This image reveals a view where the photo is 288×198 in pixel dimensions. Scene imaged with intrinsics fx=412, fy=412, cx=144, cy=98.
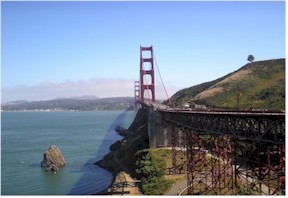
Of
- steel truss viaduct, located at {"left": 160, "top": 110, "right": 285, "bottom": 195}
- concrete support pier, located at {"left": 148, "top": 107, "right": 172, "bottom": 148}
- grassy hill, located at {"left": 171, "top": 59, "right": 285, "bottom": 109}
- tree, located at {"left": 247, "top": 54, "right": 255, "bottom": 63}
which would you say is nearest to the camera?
steel truss viaduct, located at {"left": 160, "top": 110, "right": 285, "bottom": 195}

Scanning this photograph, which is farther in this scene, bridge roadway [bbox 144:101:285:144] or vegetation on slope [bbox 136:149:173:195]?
vegetation on slope [bbox 136:149:173:195]

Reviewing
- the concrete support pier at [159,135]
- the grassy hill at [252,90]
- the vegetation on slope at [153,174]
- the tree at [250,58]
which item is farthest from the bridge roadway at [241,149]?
the tree at [250,58]

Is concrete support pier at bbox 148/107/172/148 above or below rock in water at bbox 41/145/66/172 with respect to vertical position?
above

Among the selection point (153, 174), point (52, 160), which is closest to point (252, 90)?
point (52, 160)

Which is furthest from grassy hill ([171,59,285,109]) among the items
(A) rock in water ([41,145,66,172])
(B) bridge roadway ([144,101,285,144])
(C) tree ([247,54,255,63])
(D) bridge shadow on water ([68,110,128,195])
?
(B) bridge roadway ([144,101,285,144])

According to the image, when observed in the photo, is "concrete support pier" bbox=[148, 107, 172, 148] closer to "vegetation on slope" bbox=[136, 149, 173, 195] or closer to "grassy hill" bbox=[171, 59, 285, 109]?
"vegetation on slope" bbox=[136, 149, 173, 195]

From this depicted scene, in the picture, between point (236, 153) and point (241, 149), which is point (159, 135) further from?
point (241, 149)

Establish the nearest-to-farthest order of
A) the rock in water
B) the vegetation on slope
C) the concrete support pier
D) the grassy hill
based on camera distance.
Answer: the vegetation on slope → the concrete support pier → the rock in water → the grassy hill

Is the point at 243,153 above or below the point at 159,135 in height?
above

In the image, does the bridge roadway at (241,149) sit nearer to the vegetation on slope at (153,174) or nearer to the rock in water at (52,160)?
the vegetation on slope at (153,174)
